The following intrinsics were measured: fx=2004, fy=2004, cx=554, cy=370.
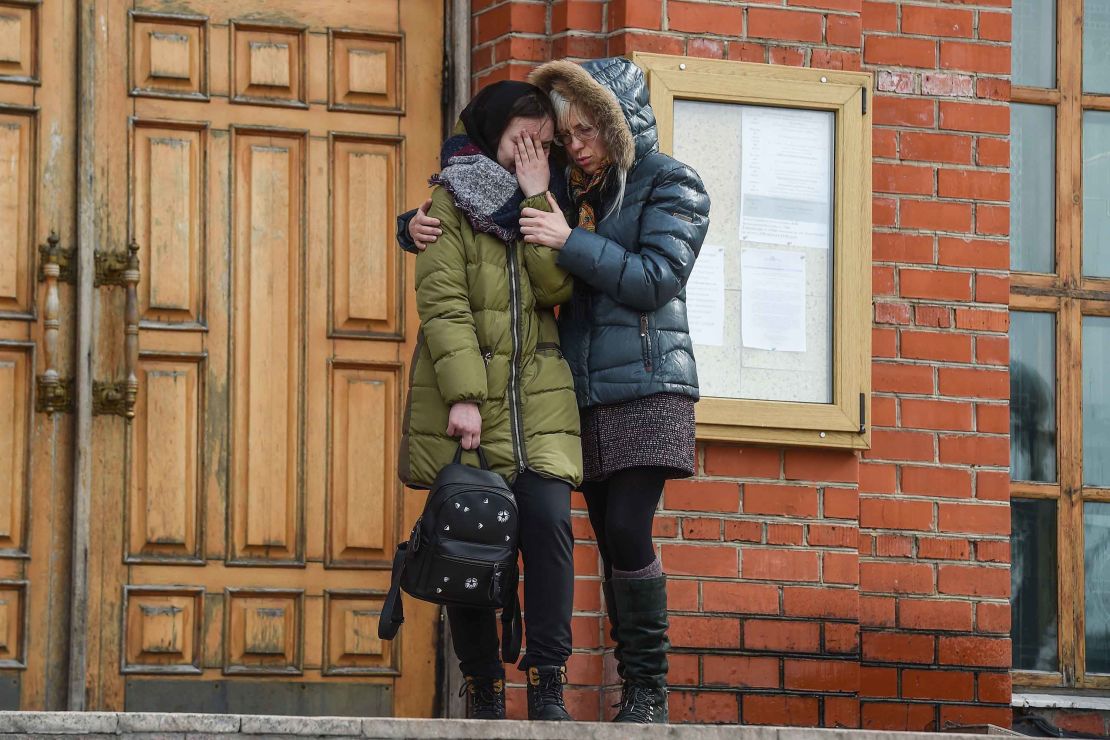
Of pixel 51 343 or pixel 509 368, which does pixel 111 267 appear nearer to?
pixel 51 343

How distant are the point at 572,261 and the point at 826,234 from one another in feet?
5.51

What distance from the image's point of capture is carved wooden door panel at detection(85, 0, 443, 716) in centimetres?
622

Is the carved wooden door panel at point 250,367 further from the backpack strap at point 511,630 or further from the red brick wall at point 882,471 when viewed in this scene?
the backpack strap at point 511,630

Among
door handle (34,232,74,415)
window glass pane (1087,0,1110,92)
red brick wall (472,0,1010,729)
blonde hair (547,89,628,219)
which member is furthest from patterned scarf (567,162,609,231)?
window glass pane (1087,0,1110,92)

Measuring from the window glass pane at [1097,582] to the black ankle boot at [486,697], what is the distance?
8.66ft

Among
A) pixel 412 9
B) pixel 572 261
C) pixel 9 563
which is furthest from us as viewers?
pixel 412 9

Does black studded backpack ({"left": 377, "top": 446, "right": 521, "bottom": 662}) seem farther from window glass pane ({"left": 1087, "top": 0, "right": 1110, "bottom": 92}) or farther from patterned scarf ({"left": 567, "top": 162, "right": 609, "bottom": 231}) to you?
window glass pane ({"left": 1087, "top": 0, "right": 1110, "bottom": 92})

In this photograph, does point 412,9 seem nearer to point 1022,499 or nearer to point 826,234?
point 826,234

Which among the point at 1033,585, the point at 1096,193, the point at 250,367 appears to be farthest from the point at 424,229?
the point at 1096,193

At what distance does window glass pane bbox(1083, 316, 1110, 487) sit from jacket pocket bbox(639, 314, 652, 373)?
2.50 meters

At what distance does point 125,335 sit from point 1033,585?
10.2 feet

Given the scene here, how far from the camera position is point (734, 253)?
20.4ft

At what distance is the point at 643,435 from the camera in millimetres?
4883

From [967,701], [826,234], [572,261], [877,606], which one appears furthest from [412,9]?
[967,701]
